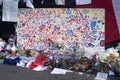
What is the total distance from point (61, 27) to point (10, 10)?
1573 mm

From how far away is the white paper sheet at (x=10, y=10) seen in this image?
9.75 metres

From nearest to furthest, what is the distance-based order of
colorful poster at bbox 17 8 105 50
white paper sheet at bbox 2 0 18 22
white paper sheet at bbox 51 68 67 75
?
white paper sheet at bbox 51 68 67 75 → colorful poster at bbox 17 8 105 50 → white paper sheet at bbox 2 0 18 22

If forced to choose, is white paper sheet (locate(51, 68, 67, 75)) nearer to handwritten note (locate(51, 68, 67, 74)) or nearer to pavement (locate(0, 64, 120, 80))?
handwritten note (locate(51, 68, 67, 74))

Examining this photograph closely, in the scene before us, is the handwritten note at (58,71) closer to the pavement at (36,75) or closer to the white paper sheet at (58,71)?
the white paper sheet at (58,71)

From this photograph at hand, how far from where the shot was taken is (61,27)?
9305 mm

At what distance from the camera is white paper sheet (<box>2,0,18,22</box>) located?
9750mm

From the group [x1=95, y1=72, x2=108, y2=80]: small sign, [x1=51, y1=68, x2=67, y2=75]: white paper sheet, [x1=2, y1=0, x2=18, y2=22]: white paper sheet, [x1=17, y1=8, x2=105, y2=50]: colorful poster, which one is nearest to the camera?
[x1=95, y1=72, x2=108, y2=80]: small sign

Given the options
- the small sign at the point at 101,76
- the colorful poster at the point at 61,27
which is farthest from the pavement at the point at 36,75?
the colorful poster at the point at 61,27

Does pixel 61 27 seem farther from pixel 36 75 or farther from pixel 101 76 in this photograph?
pixel 101 76

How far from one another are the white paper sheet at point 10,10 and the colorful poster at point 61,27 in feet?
0.50

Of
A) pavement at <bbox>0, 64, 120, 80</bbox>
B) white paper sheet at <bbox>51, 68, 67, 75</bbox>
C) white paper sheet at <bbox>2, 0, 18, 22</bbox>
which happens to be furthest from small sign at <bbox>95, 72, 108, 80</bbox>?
white paper sheet at <bbox>2, 0, 18, 22</bbox>

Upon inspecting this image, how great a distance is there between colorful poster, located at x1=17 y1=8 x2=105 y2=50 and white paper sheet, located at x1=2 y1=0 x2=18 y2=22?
15 cm

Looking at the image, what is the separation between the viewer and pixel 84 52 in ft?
28.1

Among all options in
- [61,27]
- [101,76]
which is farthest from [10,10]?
[101,76]
